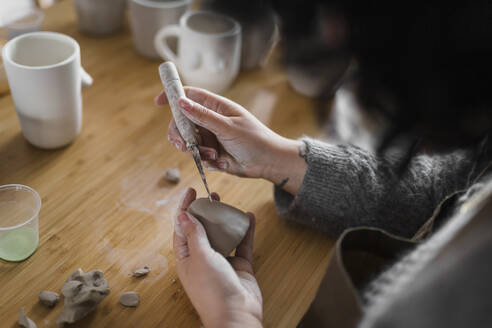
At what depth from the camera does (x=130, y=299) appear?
564mm

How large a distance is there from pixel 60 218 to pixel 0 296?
5.6 inches

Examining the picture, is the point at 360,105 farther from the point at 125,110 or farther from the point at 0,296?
the point at 125,110

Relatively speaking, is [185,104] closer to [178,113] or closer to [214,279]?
[178,113]

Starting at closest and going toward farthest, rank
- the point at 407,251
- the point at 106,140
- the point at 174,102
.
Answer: the point at 407,251 → the point at 174,102 → the point at 106,140

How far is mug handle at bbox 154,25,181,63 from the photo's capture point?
0.92 meters

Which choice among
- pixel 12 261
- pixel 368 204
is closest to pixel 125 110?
pixel 12 261

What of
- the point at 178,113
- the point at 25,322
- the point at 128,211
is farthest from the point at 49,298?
the point at 178,113

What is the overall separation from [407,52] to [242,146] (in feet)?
1.29

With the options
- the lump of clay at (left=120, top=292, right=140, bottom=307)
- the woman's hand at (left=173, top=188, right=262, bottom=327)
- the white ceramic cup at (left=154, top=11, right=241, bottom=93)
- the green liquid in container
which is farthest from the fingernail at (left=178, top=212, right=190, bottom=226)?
the white ceramic cup at (left=154, top=11, right=241, bottom=93)

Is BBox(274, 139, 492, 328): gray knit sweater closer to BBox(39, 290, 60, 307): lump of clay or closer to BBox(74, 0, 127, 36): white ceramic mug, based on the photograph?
BBox(39, 290, 60, 307): lump of clay

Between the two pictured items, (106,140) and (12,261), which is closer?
(12,261)

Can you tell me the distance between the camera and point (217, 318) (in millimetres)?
513

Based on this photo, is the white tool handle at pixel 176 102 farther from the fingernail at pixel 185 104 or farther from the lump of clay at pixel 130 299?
the lump of clay at pixel 130 299

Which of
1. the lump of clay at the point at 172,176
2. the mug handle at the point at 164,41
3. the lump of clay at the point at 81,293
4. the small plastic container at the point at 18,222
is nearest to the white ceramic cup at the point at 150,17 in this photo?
the mug handle at the point at 164,41
